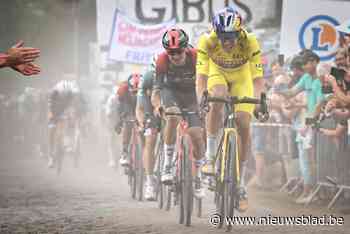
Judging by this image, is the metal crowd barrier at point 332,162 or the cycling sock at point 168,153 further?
the metal crowd barrier at point 332,162

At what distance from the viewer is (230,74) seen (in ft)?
32.3

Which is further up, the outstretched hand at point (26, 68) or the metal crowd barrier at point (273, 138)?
the outstretched hand at point (26, 68)

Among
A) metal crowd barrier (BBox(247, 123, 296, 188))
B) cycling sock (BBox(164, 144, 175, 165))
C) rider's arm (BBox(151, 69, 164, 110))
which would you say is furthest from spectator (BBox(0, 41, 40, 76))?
metal crowd barrier (BBox(247, 123, 296, 188))

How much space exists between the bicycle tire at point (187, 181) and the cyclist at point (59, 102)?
884cm

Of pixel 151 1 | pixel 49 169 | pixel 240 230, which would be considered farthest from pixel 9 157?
pixel 240 230

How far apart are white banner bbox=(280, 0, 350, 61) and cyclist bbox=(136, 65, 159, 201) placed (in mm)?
3839

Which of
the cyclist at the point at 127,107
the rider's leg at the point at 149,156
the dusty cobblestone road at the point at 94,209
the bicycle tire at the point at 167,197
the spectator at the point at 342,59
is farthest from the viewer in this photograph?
the cyclist at the point at 127,107

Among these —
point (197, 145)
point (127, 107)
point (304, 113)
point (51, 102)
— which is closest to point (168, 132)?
point (197, 145)

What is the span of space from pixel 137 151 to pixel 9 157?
10.1m

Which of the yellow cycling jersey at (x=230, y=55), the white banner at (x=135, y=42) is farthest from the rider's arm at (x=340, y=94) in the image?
the white banner at (x=135, y=42)

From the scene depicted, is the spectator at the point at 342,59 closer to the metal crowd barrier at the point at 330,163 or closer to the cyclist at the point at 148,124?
the metal crowd barrier at the point at 330,163

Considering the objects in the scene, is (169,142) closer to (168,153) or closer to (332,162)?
(168,153)

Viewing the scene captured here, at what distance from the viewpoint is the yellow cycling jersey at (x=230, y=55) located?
968cm

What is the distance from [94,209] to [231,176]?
295cm
